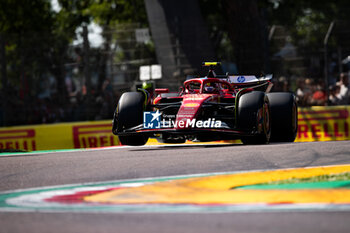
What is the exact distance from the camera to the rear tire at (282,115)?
1102 cm

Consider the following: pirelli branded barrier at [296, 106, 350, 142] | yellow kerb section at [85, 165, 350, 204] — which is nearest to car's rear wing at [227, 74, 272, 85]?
pirelli branded barrier at [296, 106, 350, 142]

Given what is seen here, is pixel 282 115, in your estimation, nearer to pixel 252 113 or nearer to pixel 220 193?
pixel 252 113

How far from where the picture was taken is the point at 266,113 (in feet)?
34.8

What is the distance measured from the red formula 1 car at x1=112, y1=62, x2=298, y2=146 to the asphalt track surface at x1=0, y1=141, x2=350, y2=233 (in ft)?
1.73

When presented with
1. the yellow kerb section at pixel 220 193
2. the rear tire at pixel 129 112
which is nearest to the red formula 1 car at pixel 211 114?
the rear tire at pixel 129 112

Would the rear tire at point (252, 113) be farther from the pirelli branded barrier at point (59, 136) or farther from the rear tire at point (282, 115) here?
the pirelli branded barrier at point (59, 136)

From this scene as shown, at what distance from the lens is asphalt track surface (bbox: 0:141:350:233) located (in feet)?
14.3

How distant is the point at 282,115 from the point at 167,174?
420 centimetres

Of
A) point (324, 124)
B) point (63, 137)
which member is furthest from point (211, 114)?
point (63, 137)

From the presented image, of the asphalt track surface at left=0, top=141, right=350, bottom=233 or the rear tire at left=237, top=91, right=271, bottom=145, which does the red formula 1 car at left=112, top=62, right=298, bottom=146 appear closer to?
the rear tire at left=237, top=91, right=271, bottom=145

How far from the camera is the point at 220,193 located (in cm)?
568

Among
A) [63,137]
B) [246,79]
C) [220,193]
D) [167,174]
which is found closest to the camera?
[220,193]

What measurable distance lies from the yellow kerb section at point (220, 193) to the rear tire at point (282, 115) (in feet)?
13.5

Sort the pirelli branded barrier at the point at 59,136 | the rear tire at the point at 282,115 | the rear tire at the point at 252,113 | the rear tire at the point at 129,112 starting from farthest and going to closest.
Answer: the pirelli branded barrier at the point at 59,136
the rear tire at the point at 282,115
the rear tire at the point at 129,112
the rear tire at the point at 252,113
